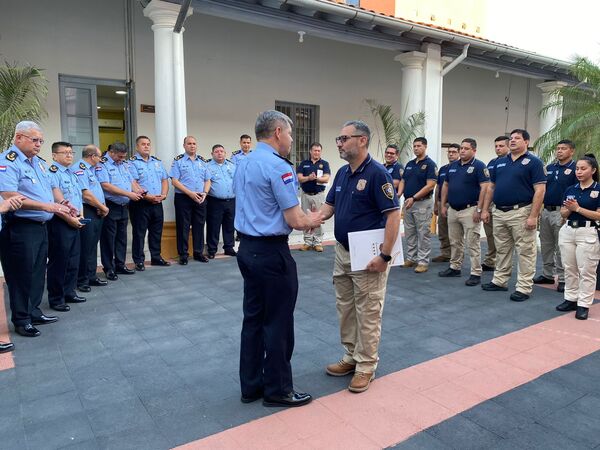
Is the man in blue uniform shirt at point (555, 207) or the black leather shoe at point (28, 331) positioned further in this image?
the man in blue uniform shirt at point (555, 207)

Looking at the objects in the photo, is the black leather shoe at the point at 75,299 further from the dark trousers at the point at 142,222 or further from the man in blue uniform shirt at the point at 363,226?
the man in blue uniform shirt at the point at 363,226

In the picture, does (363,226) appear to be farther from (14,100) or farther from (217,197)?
(14,100)

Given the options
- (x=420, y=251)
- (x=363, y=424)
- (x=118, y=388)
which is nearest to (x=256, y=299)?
(x=363, y=424)

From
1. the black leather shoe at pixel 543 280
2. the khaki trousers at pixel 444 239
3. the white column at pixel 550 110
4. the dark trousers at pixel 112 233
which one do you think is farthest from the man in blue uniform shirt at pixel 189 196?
the white column at pixel 550 110

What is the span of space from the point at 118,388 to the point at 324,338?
169 centimetres

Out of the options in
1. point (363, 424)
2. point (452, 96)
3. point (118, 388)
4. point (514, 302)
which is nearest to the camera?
point (363, 424)

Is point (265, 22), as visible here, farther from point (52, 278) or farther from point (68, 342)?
point (68, 342)

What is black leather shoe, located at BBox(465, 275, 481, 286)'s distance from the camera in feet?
19.0

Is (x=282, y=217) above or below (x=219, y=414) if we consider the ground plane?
above

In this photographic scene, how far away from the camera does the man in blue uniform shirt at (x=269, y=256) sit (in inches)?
107

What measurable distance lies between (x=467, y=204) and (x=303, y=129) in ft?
17.5

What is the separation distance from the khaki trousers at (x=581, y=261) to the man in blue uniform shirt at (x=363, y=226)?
2667 millimetres

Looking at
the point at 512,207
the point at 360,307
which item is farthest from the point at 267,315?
the point at 512,207

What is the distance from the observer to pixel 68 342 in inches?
154
